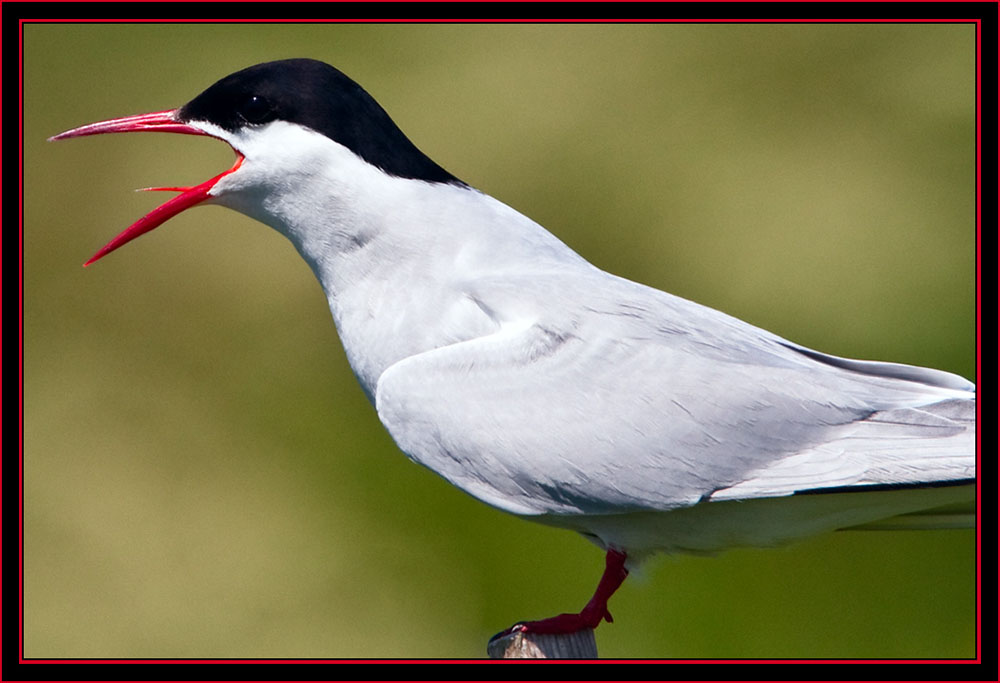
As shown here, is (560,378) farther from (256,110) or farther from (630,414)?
(256,110)

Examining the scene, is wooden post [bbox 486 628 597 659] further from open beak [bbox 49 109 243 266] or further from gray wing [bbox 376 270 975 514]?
open beak [bbox 49 109 243 266]

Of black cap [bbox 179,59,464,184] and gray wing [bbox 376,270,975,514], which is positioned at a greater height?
black cap [bbox 179,59,464,184]

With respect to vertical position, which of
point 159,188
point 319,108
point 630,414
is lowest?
point 630,414

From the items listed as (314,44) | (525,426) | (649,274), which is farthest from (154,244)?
(525,426)

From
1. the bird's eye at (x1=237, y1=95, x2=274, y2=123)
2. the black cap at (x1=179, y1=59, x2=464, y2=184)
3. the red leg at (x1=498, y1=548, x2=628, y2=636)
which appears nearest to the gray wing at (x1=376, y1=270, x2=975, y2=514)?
the red leg at (x1=498, y1=548, x2=628, y2=636)

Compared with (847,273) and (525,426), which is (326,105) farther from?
(847,273)

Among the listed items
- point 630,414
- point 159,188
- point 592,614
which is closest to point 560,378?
point 630,414
